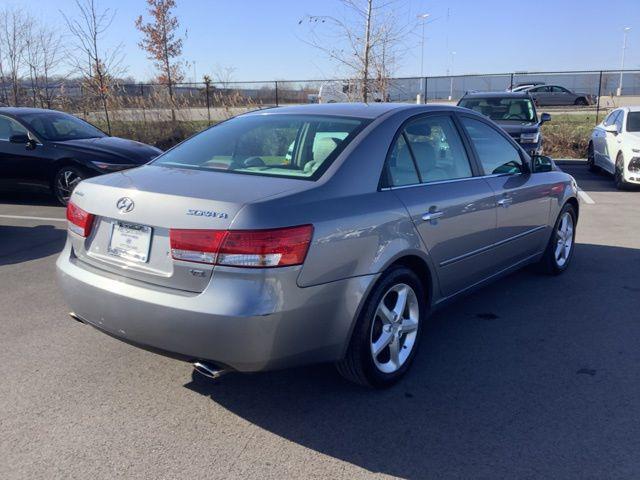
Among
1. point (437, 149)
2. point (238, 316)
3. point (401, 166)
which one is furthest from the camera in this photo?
point (437, 149)

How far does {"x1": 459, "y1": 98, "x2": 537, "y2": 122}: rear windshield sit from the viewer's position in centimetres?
1272

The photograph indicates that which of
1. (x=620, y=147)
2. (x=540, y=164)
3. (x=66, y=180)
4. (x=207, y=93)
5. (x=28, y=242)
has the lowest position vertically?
(x=28, y=242)

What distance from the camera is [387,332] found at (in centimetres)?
355

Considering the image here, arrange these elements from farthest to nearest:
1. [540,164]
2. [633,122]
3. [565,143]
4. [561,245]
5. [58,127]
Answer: [565,143] → [633,122] → [58,127] → [561,245] → [540,164]

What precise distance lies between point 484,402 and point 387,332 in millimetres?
679

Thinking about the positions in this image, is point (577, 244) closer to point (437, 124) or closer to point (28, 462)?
point (437, 124)

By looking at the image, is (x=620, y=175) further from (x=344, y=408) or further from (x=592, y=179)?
(x=344, y=408)

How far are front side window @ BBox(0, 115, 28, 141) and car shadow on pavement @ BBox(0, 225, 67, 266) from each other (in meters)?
2.22

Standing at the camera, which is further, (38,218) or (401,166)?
(38,218)

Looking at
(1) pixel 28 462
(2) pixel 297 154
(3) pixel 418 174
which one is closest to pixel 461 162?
(3) pixel 418 174

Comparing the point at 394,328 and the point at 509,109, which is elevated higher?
the point at 509,109

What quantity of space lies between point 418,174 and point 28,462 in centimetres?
273

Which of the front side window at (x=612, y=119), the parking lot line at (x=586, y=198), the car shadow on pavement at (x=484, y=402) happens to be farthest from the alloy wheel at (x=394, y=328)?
the front side window at (x=612, y=119)

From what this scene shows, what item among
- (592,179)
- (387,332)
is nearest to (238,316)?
(387,332)
